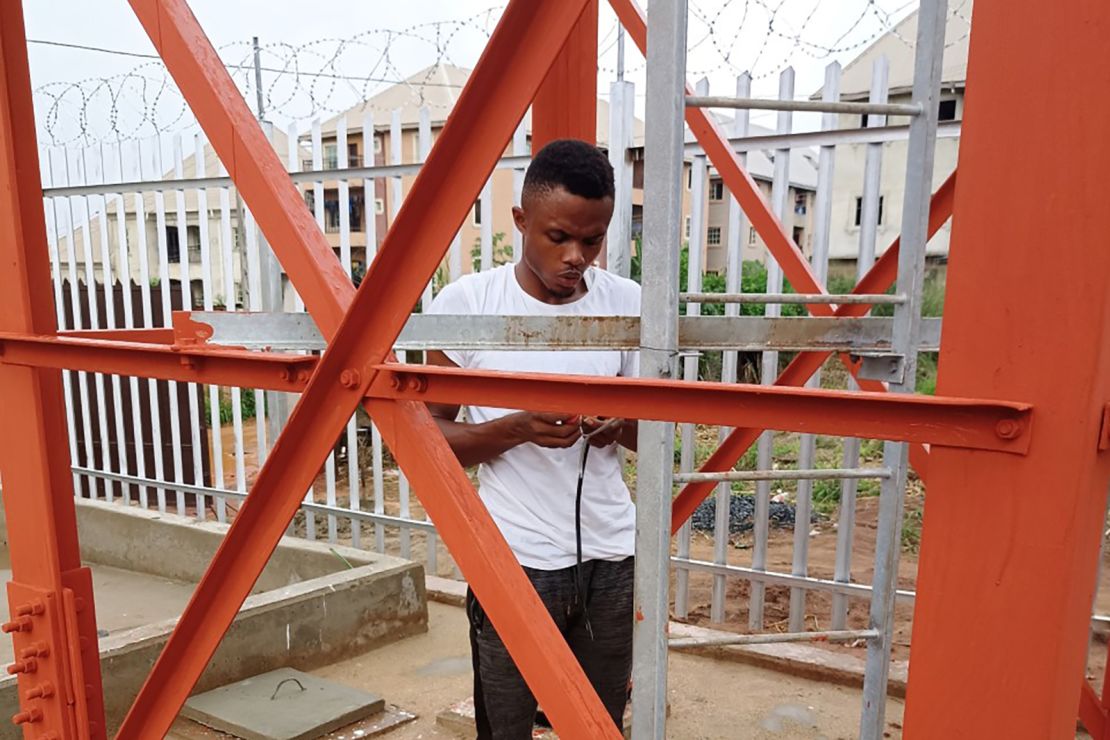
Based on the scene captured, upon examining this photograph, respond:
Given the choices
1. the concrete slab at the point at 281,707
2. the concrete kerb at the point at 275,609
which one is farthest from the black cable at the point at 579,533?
the concrete kerb at the point at 275,609

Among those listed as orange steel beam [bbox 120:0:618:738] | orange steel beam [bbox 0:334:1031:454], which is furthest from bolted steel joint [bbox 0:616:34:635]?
orange steel beam [bbox 0:334:1031:454]

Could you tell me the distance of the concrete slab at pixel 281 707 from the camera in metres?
2.98

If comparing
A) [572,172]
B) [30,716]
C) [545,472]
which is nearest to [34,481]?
[30,716]

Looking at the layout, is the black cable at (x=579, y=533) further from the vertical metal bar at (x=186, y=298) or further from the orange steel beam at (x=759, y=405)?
the vertical metal bar at (x=186, y=298)

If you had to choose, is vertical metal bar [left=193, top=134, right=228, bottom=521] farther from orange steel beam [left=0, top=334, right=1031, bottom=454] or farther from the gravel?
orange steel beam [left=0, top=334, right=1031, bottom=454]

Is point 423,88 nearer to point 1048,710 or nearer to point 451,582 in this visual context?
point 451,582

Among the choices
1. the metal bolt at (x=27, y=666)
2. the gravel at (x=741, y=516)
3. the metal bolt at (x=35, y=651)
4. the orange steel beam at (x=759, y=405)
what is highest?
the orange steel beam at (x=759, y=405)

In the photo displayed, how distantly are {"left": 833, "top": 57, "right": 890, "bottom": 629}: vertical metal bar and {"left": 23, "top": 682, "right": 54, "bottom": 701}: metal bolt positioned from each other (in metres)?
2.82

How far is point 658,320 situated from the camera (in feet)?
3.73

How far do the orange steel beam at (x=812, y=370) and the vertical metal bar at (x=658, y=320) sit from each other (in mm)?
925

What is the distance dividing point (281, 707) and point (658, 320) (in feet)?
8.90

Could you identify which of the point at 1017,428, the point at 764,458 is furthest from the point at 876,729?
the point at 764,458

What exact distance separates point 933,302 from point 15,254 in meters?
6.92

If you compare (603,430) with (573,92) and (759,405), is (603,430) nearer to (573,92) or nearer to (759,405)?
(759,405)
